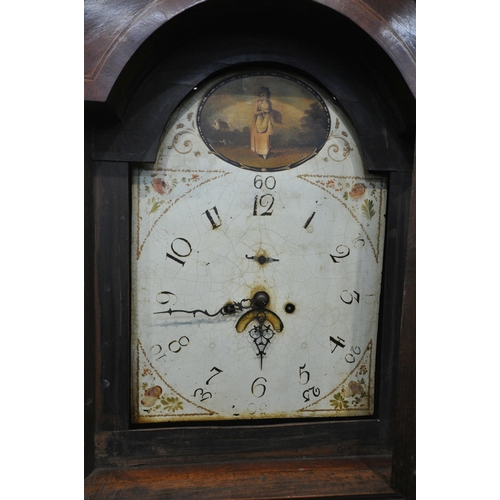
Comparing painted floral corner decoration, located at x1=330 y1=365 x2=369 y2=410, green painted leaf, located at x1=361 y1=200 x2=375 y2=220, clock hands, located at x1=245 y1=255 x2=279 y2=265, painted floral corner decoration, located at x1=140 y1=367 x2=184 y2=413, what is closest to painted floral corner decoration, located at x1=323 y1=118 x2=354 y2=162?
green painted leaf, located at x1=361 y1=200 x2=375 y2=220

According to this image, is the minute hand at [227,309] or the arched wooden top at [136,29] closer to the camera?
the arched wooden top at [136,29]

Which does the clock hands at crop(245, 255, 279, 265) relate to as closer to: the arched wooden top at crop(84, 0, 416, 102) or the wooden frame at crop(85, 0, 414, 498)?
the wooden frame at crop(85, 0, 414, 498)

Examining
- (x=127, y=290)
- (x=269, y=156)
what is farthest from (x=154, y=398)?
(x=269, y=156)

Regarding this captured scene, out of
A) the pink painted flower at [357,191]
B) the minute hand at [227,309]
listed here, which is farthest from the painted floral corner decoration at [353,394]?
the pink painted flower at [357,191]

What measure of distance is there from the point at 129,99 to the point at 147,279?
1.78ft

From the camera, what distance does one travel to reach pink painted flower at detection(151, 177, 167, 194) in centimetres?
129

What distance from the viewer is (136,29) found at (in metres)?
1.13

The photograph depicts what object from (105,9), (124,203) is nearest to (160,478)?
(124,203)

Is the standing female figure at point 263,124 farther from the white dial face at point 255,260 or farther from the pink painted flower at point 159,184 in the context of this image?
the pink painted flower at point 159,184

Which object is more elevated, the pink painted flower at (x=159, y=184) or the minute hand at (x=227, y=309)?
the pink painted flower at (x=159, y=184)

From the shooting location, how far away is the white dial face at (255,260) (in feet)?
4.25

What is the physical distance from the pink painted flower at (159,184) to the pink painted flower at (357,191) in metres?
0.59

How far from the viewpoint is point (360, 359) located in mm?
1367

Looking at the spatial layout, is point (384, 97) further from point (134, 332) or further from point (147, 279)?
point (134, 332)
